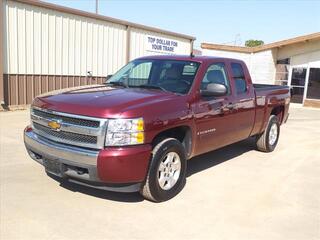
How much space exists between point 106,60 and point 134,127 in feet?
43.2

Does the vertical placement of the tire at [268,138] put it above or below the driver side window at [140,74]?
below

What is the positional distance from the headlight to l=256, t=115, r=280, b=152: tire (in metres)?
4.42

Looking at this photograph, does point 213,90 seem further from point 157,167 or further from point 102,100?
point 102,100

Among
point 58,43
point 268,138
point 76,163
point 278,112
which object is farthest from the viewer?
point 58,43

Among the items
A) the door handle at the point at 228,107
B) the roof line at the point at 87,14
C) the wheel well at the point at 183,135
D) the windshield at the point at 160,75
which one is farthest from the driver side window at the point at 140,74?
the roof line at the point at 87,14

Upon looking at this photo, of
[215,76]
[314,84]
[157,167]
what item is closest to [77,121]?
[157,167]

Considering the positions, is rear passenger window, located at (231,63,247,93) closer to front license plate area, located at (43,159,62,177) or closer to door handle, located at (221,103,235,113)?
door handle, located at (221,103,235,113)

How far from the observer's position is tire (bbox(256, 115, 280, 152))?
8.17m

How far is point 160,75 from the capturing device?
603 cm

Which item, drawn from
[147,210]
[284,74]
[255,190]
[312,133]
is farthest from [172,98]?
[284,74]

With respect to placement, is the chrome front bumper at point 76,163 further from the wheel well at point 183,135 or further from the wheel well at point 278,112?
the wheel well at point 278,112

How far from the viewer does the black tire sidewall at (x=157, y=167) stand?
473cm

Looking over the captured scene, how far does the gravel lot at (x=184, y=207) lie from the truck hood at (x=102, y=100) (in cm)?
114

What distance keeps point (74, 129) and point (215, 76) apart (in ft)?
8.71
